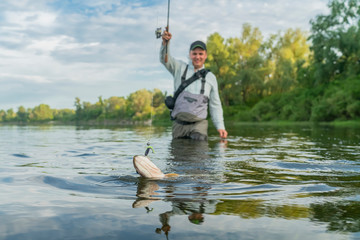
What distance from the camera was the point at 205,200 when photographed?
258cm

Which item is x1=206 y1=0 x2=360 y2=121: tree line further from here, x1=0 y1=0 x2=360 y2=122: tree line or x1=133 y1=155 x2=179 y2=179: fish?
x1=133 y1=155 x2=179 y2=179: fish

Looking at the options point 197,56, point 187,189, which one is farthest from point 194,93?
point 187,189

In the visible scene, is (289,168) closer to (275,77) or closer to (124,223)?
(124,223)

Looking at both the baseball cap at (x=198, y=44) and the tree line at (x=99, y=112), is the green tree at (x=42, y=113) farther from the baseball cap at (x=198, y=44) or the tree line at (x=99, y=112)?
the baseball cap at (x=198, y=44)

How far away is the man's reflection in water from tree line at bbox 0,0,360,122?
83.4 feet

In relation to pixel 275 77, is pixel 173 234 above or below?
below

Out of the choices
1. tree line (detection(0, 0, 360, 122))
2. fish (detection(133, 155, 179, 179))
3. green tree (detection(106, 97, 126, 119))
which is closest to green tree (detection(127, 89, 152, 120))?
green tree (detection(106, 97, 126, 119))

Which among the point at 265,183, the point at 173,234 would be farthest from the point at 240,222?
the point at 265,183

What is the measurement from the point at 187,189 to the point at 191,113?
4107 millimetres

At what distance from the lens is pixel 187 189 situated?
301cm

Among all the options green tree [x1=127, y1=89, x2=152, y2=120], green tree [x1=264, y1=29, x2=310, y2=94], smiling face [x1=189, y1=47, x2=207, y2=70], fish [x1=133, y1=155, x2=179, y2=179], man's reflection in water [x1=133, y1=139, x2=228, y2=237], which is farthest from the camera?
green tree [x1=127, y1=89, x2=152, y2=120]

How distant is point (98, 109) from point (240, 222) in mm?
120144

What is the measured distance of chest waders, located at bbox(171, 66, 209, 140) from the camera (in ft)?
23.1

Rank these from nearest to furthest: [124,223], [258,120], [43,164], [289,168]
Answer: [124,223]
[289,168]
[43,164]
[258,120]
